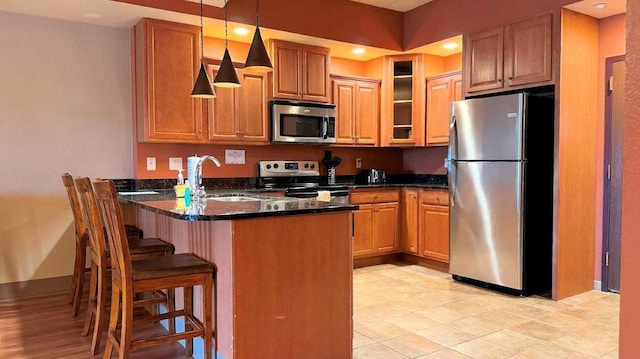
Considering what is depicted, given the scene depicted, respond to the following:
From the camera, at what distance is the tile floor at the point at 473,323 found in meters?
2.68

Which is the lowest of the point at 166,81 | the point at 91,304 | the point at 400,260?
the point at 400,260

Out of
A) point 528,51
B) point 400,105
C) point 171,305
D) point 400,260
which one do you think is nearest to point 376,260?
point 400,260

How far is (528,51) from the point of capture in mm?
3799

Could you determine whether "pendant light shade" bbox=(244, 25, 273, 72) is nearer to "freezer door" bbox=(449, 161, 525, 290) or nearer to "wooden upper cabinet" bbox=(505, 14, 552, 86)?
"freezer door" bbox=(449, 161, 525, 290)

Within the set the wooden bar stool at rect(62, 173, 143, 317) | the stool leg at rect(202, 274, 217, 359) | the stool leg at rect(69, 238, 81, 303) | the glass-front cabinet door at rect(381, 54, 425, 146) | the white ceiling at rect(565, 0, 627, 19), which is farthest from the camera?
the glass-front cabinet door at rect(381, 54, 425, 146)

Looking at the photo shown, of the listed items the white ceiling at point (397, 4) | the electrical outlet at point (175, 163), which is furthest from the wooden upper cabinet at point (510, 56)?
the electrical outlet at point (175, 163)

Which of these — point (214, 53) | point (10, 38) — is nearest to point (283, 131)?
point (214, 53)

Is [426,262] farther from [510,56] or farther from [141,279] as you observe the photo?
[141,279]

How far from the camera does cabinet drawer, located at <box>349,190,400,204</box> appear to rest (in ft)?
15.6

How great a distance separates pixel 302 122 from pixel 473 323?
2538 millimetres

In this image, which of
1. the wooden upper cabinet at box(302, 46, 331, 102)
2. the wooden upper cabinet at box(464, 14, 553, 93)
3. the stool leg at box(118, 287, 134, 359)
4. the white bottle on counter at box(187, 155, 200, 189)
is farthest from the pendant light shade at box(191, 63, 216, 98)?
the wooden upper cabinet at box(464, 14, 553, 93)

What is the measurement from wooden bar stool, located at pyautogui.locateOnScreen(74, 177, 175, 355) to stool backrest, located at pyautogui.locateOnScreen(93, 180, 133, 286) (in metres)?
0.37

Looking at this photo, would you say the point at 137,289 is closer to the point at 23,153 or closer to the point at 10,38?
the point at 23,153

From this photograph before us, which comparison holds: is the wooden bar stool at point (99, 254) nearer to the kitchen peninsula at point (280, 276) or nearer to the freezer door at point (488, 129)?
the kitchen peninsula at point (280, 276)
